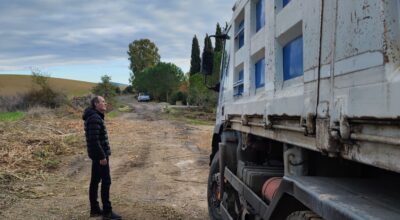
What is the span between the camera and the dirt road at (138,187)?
7.80 m

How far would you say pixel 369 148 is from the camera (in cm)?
216

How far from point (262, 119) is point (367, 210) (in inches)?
81.9

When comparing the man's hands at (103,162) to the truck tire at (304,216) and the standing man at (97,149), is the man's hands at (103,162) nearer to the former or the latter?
the standing man at (97,149)

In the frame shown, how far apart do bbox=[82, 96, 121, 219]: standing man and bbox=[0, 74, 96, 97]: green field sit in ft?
124

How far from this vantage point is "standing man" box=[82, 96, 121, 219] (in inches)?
279

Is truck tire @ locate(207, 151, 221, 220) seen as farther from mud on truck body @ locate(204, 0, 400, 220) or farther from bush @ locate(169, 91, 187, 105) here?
bush @ locate(169, 91, 187, 105)

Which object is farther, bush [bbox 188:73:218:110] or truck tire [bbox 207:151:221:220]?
bush [bbox 188:73:218:110]

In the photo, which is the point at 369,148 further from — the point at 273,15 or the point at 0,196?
the point at 0,196

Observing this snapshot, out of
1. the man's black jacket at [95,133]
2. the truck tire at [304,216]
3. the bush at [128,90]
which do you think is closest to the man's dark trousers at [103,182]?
the man's black jacket at [95,133]

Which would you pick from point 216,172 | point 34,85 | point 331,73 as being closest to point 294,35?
point 331,73

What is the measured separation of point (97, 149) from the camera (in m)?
7.09

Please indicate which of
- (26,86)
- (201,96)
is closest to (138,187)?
(201,96)

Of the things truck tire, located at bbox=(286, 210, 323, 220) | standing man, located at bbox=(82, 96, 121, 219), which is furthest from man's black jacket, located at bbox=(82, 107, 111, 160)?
truck tire, located at bbox=(286, 210, 323, 220)

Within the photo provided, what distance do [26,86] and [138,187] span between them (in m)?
47.3
